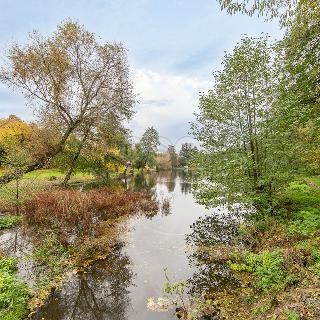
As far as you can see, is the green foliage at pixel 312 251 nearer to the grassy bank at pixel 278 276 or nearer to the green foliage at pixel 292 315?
the grassy bank at pixel 278 276

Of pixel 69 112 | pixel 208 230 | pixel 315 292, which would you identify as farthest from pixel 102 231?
pixel 69 112

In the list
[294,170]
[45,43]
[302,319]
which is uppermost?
[45,43]

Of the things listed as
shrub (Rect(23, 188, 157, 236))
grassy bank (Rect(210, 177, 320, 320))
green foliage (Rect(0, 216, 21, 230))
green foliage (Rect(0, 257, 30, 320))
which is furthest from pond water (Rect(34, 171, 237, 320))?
green foliage (Rect(0, 216, 21, 230))

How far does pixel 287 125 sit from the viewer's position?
13.9m

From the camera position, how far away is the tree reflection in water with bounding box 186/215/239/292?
9790mm

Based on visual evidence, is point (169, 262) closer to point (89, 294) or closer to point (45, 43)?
point (89, 294)

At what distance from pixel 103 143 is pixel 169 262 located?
62.4ft

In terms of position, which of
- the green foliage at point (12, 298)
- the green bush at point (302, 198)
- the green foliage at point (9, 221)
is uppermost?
the green bush at point (302, 198)

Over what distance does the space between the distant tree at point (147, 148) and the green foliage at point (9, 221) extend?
192ft

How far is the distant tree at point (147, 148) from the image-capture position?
259 feet

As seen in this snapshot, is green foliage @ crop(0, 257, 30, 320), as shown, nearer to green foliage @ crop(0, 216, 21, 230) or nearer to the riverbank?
the riverbank

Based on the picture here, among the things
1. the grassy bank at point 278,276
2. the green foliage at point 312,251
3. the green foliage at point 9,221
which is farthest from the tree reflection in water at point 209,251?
the green foliage at point 9,221

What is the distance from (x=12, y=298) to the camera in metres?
8.15

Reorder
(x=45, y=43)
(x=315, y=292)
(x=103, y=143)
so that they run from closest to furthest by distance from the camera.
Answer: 1. (x=315, y=292)
2. (x=45, y=43)
3. (x=103, y=143)
